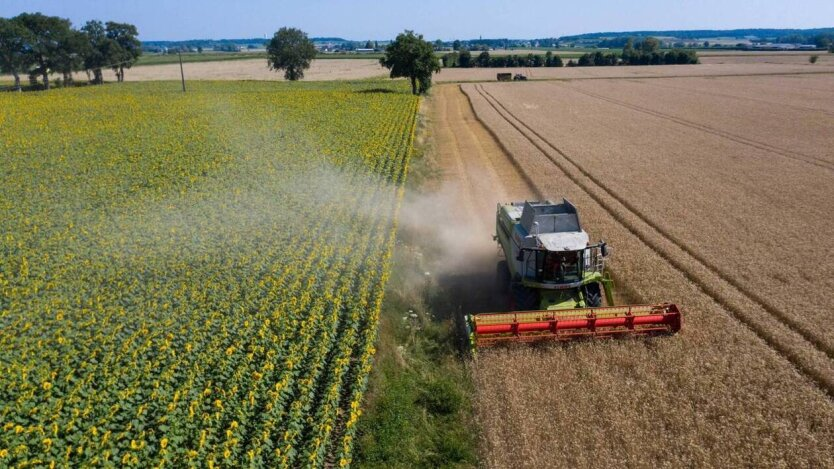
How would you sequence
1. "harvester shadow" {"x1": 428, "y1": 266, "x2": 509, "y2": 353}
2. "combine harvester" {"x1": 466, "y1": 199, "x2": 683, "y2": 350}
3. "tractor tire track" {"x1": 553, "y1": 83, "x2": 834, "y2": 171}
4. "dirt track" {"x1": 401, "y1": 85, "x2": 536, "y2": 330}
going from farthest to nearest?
"tractor tire track" {"x1": 553, "y1": 83, "x2": 834, "y2": 171}, "dirt track" {"x1": 401, "y1": 85, "x2": 536, "y2": 330}, "harvester shadow" {"x1": 428, "y1": 266, "x2": 509, "y2": 353}, "combine harvester" {"x1": 466, "y1": 199, "x2": 683, "y2": 350}

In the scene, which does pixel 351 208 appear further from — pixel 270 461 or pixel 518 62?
pixel 518 62

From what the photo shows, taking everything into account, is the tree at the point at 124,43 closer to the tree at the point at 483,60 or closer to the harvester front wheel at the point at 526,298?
the tree at the point at 483,60

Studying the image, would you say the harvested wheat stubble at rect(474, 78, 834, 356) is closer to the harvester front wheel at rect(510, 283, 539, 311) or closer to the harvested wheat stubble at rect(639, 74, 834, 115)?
the harvester front wheel at rect(510, 283, 539, 311)

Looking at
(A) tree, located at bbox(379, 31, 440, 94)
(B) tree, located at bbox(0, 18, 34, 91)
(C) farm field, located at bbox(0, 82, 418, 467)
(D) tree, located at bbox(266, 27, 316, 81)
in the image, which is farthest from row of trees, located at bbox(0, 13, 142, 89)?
(C) farm field, located at bbox(0, 82, 418, 467)

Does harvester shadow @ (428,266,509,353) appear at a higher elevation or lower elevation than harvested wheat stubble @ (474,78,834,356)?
lower

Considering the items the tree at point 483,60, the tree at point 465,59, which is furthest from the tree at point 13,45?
the tree at point 483,60

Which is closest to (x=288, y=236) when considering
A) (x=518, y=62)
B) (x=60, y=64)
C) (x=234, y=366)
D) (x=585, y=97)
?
(x=234, y=366)

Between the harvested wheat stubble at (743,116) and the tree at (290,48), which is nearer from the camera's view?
the harvested wheat stubble at (743,116)
